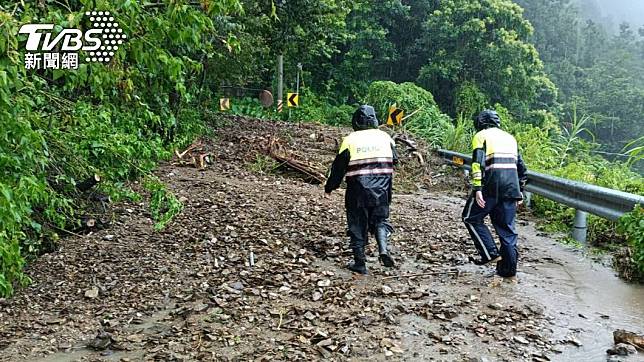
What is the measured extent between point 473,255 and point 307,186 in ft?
14.8

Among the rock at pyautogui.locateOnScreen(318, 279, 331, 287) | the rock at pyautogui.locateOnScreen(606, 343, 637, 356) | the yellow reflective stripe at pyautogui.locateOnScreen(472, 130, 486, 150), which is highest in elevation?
the yellow reflective stripe at pyautogui.locateOnScreen(472, 130, 486, 150)

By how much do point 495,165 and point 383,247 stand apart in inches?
57.7

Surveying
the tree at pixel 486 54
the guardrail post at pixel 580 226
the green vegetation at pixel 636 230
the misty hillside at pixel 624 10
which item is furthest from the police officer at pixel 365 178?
the misty hillside at pixel 624 10

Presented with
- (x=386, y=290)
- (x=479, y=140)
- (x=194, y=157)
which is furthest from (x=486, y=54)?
(x=386, y=290)

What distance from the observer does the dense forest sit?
330 centimetres

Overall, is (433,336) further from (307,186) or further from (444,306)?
(307,186)

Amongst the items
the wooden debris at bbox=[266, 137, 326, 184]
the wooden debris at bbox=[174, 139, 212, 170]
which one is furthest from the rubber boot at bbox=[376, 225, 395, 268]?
the wooden debris at bbox=[174, 139, 212, 170]

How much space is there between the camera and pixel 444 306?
4699mm

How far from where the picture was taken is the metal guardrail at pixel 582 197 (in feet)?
19.2

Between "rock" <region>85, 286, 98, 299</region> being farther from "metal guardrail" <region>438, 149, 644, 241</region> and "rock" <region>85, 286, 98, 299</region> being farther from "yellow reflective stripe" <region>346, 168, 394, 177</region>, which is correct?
"metal guardrail" <region>438, 149, 644, 241</region>

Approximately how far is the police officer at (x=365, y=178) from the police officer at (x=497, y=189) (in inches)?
37.4

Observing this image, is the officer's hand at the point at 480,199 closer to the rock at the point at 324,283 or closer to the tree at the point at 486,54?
the rock at the point at 324,283

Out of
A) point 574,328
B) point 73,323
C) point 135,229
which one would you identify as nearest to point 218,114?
point 135,229

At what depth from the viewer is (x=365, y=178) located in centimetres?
578
